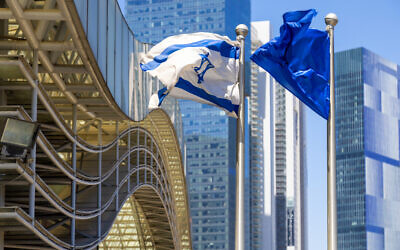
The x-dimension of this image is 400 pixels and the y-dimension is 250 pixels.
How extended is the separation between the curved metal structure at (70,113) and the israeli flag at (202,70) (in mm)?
3105

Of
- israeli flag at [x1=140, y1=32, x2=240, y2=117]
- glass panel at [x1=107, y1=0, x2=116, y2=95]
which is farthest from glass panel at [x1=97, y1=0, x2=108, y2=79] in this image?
israeli flag at [x1=140, y1=32, x2=240, y2=117]

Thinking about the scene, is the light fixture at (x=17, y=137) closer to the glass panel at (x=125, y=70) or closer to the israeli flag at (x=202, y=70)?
the israeli flag at (x=202, y=70)

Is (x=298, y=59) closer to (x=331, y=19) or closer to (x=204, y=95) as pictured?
(x=331, y=19)

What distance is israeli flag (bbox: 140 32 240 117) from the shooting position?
2478 centimetres

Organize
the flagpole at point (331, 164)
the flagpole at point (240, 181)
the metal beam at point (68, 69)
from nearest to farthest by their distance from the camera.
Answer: the flagpole at point (240, 181), the flagpole at point (331, 164), the metal beam at point (68, 69)

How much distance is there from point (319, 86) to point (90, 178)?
17689mm

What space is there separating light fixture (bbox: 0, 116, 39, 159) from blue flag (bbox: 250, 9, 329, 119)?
6.33 m

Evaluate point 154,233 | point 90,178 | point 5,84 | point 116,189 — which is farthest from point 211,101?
point 154,233

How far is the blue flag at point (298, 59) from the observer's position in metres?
24.8

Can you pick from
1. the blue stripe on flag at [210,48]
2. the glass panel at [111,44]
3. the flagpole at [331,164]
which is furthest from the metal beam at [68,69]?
the flagpole at [331,164]

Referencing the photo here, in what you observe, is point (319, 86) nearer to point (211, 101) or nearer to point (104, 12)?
point (211, 101)

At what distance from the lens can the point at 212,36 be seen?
25.5 m

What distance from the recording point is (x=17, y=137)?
24.0 m

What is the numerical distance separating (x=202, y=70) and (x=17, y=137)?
17.5 ft
